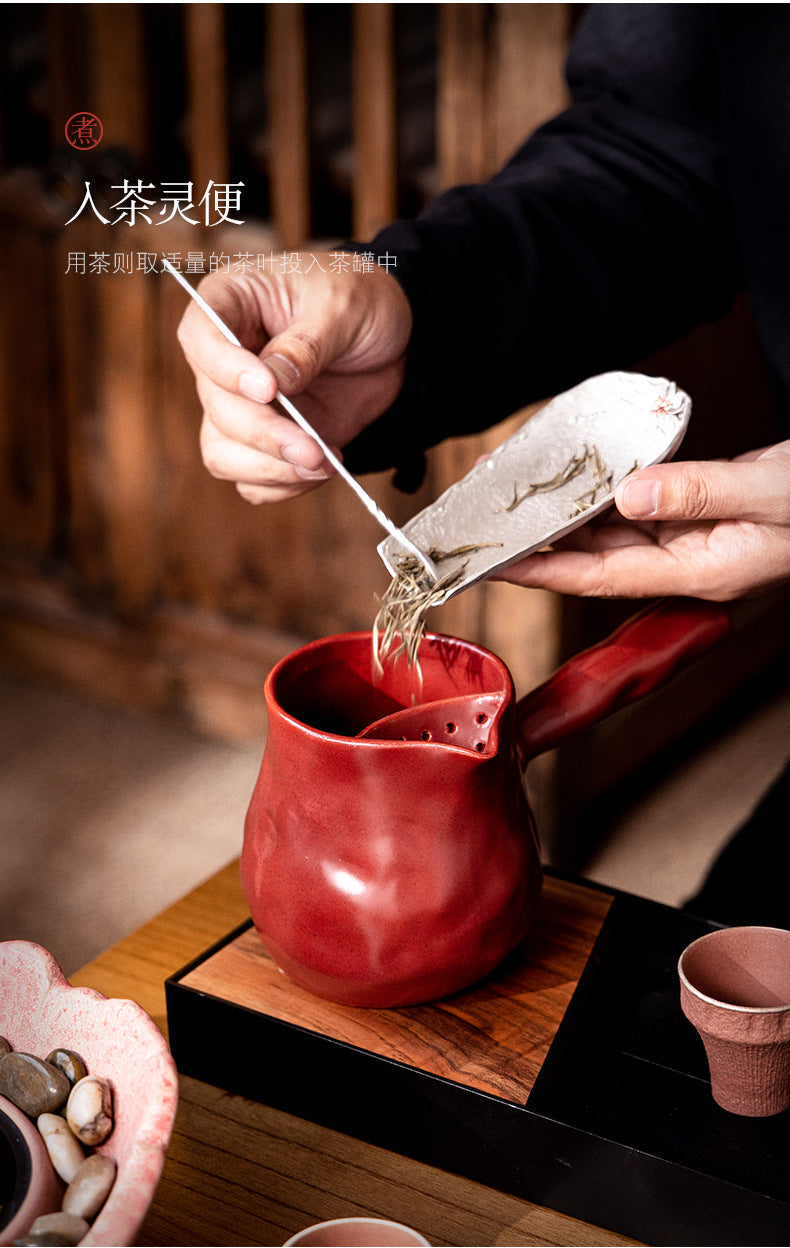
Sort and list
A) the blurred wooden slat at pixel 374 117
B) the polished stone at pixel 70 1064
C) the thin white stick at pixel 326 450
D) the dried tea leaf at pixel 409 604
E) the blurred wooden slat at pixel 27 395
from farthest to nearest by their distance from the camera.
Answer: the blurred wooden slat at pixel 27 395
the blurred wooden slat at pixel 374 117
the thin white stick at pixel 326 450
the dried tea leaf at pixel 409 604
the polished stone at pixel 70 1064

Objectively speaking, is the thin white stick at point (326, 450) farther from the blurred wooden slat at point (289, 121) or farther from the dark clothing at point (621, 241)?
the blurred wooden slat at point (289, 121)

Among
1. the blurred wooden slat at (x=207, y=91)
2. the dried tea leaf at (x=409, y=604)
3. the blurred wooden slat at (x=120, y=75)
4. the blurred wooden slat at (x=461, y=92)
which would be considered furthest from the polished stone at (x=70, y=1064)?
the blurred wooden slat at (x=120, y=75)

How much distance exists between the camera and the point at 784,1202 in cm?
64

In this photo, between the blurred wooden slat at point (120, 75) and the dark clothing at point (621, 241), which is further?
the blurred wooden slat at point (120, 75)

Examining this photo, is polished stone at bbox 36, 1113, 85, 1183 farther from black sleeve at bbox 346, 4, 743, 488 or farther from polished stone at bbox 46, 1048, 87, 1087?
black sleeve at bbox 346, 4, 743, 488

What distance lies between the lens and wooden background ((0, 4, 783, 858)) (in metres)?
1.90

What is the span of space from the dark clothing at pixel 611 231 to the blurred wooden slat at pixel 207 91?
35.8 inches

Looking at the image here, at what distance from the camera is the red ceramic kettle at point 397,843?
0.70 metres

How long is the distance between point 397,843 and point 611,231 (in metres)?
0.78

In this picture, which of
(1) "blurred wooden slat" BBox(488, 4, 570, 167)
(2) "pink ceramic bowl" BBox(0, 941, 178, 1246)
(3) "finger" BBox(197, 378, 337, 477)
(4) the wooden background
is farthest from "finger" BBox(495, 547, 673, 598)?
(1) "blurred wooden slat" BBox(488, 4, 570, 167)

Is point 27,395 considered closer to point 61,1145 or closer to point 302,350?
point 302,350

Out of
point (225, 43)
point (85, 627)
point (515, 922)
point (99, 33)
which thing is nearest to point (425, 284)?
point (515, 922)

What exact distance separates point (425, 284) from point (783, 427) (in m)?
0.44

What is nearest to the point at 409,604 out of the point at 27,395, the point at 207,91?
the point at 207,91
